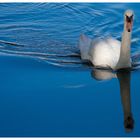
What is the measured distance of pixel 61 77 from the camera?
1289 centimetres

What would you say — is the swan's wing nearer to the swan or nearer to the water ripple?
the swan

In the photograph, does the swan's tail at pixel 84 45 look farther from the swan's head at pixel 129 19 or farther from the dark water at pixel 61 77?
the swan's head at pixel 129 19

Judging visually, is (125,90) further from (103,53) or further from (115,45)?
(115,45)

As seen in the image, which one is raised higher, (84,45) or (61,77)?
(84,45)

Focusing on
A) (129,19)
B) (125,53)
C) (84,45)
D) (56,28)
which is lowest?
(125,53)

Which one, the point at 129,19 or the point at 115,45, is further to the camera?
the point at 115,45

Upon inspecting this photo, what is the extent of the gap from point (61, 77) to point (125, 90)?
1193 millimetres

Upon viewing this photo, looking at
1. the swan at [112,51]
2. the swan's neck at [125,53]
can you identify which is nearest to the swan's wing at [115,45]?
the swan at [112,51]

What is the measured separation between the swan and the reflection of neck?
8.4 inches

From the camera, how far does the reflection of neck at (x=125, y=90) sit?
37.5 ft

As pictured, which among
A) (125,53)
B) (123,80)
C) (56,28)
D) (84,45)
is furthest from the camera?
(56,28)

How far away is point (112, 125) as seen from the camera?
423 inches

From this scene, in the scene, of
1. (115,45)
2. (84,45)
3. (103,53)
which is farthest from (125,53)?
(84,45)

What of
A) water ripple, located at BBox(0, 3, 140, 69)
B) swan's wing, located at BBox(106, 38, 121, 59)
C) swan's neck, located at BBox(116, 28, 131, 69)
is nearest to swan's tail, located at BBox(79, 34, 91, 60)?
water ripple, located at BBox(0, 3, 140, 69)
